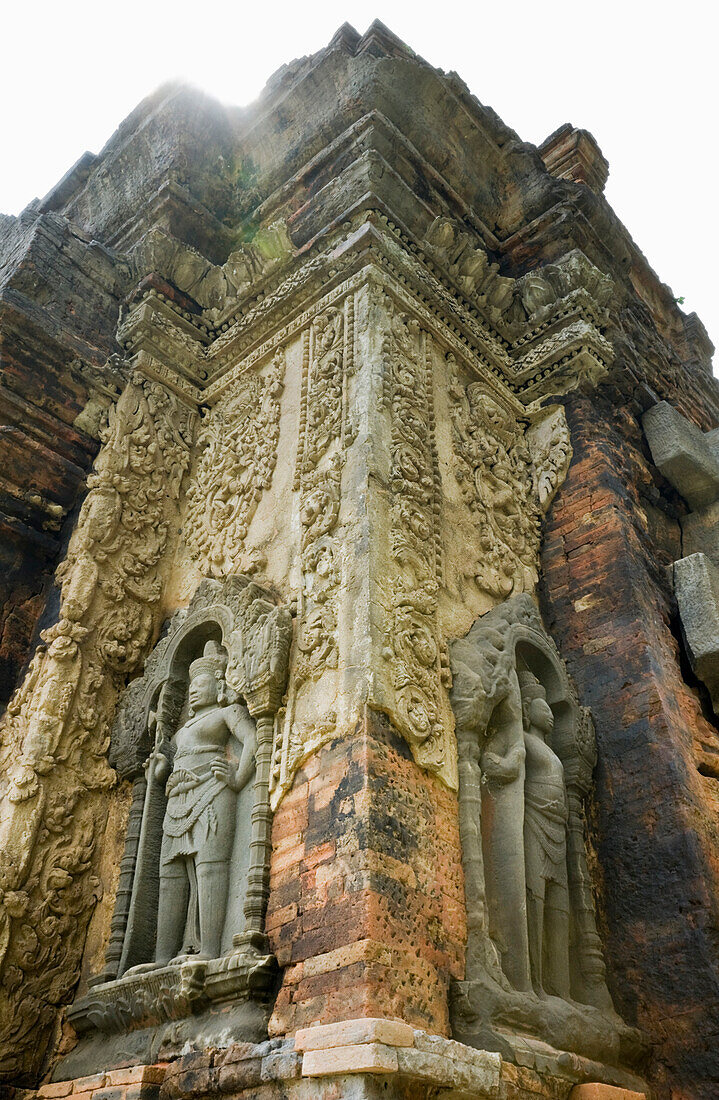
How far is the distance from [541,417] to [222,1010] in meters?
5.57

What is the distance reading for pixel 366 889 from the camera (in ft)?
13.1

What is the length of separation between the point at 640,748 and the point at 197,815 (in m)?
2.93

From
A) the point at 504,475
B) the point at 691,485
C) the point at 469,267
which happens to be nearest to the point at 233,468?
the point at 504,475

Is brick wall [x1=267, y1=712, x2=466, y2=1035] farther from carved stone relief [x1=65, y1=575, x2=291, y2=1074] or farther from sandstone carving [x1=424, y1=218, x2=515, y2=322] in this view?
sandstone carving [x1=424, y1=218, x2=515, y2=322]

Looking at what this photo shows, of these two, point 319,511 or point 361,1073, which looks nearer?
point 361,1073

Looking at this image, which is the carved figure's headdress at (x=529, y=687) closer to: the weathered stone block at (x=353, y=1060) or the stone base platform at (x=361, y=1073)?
the stone base platform at (x=361, y=1073)

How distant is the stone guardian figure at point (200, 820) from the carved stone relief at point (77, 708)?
66 cm

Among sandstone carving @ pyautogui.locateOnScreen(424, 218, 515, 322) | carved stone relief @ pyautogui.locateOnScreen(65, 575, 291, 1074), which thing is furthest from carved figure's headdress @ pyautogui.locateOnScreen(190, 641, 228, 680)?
sandstone carving @ pyautogui.locateOnScreen(424, 218, 515, 322)

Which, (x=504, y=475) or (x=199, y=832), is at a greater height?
(x=504, y=475)

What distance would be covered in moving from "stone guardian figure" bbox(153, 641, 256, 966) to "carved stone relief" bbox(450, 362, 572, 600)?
2.05m

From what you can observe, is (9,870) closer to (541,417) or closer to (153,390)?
(153,390)

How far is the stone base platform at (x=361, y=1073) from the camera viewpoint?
3.49 meters

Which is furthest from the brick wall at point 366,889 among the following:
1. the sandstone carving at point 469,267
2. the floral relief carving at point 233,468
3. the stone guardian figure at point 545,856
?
the sandstone carving at point 469,267

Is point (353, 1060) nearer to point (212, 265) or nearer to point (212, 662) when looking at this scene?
point (212, 662)
